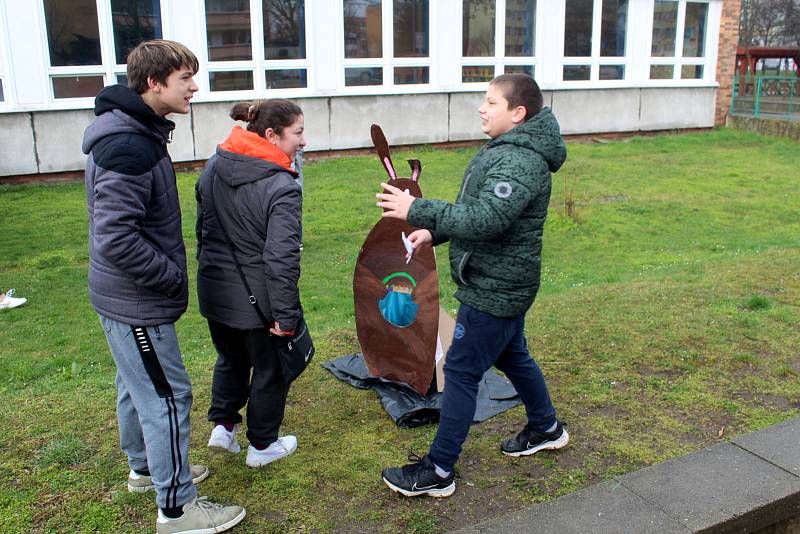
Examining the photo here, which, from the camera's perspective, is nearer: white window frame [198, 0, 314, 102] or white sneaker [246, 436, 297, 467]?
white sneaker [246, 436, 297, 467]

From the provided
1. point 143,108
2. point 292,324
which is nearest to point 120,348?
point 292,324

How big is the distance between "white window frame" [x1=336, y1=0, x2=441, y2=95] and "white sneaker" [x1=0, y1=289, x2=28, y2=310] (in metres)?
9.54

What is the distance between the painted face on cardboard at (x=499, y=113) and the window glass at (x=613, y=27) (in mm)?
16745

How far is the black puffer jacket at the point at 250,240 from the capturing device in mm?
3312

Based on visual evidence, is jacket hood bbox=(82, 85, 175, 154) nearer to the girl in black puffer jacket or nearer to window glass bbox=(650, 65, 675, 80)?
the girl in black puffer jacket

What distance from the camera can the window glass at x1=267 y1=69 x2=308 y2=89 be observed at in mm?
15516

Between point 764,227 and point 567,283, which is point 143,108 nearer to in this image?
point 567,283

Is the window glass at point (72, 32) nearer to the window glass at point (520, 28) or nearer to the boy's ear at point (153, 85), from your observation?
the window glass at point (520, 28)

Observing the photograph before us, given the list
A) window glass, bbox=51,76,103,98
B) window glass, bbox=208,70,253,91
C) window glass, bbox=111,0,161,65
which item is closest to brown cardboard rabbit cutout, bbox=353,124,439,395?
window glass, bbox=51,76,103,98

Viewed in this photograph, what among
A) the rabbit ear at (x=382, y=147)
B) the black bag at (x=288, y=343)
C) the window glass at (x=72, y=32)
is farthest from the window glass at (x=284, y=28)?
the black bag at (x=288, y=343)

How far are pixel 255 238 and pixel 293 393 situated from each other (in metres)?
1.55

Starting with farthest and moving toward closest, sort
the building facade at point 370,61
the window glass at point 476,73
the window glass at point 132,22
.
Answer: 1. the window glass at point 476,73
2. the window glass at point 132,22
3. the building facade at point 370,61

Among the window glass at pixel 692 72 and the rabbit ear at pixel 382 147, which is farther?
the window glass at pixel 692 72

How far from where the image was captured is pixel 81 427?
4.17 m
